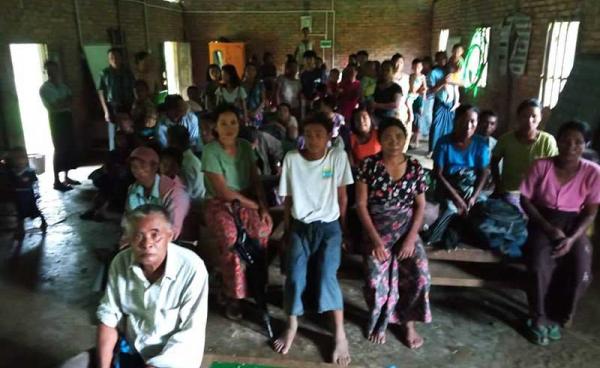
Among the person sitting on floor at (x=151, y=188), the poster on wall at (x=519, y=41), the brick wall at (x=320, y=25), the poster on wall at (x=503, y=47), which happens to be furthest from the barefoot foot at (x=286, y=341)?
the brick wall at (x=320, y=25)

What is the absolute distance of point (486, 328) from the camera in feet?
11.8

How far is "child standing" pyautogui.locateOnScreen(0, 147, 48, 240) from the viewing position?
535 centimetres

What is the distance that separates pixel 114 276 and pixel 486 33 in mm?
8658

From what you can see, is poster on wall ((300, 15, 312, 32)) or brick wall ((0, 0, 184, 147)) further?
poster on wall ((300, 15, 312, 32))

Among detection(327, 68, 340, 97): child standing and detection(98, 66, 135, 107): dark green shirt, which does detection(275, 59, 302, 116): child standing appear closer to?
detection(327, 68, 340, 97): child standing

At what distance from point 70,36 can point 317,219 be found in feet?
23.2

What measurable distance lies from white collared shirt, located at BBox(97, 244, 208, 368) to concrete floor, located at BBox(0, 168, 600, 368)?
1.17 m

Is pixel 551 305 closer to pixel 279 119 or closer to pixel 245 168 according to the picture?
pixel 245 168

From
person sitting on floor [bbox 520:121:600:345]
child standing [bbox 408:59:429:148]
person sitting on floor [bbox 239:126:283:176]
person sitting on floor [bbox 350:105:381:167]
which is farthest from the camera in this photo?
child standing [bbox 408:59:429:148]

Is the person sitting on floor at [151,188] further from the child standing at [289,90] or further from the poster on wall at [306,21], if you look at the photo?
the poster on wall at [306,21]

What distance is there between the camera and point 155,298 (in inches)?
87.4

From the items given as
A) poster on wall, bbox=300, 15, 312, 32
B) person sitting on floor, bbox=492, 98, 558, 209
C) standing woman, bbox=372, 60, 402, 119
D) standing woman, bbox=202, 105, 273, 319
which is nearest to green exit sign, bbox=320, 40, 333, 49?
poster on wall, bbox=300, 15, 312, 32

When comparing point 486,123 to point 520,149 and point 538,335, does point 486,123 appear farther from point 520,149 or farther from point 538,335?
point 538,335

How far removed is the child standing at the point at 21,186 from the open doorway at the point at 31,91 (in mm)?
2236
